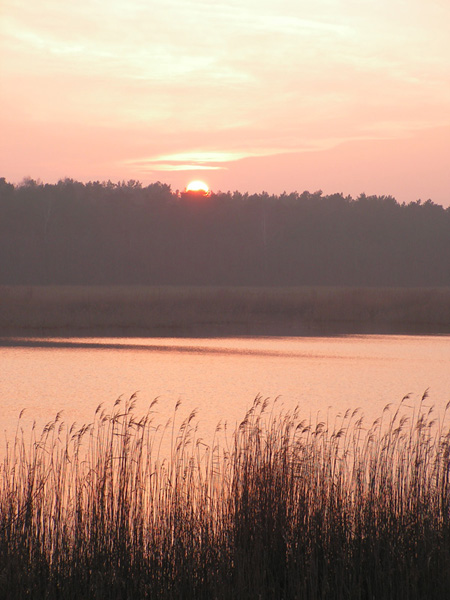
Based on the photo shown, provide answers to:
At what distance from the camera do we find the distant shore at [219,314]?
95.8 feet

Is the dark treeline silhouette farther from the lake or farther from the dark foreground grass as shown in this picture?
the dark foreground grass

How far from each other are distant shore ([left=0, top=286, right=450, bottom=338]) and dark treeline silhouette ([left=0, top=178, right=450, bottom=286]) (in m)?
29.8

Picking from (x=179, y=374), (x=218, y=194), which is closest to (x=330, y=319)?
(x=179, y=374)

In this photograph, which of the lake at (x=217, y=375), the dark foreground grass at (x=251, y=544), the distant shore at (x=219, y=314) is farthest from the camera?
the distant shore at (x=219, y=314)

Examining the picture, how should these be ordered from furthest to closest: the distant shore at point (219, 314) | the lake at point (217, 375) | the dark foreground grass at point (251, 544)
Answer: the distant shore at point (219, 314), the lake at point (217, 375), the dark foreground grass at point (251, 544)

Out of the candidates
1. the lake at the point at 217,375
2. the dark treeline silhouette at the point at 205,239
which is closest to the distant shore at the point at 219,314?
the lake at the point at 217,375

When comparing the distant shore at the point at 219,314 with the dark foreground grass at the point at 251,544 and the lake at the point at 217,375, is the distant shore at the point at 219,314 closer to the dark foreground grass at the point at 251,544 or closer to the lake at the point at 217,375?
the lake at the point at 217,375

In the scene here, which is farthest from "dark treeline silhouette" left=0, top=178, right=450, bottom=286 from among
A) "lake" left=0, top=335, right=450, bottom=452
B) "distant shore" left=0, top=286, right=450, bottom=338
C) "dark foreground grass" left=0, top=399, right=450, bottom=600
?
"dark foreground grass" left=0, top=399, right=450, bottom=600

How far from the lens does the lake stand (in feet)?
45.3

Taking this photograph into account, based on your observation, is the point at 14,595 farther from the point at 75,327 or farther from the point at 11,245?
the point at 11,245

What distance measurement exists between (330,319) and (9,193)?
1648 inches

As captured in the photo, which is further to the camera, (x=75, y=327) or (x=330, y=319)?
(x=330, y=319)

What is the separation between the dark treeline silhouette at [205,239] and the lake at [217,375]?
39.2 meters

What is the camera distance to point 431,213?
78.1 meters
